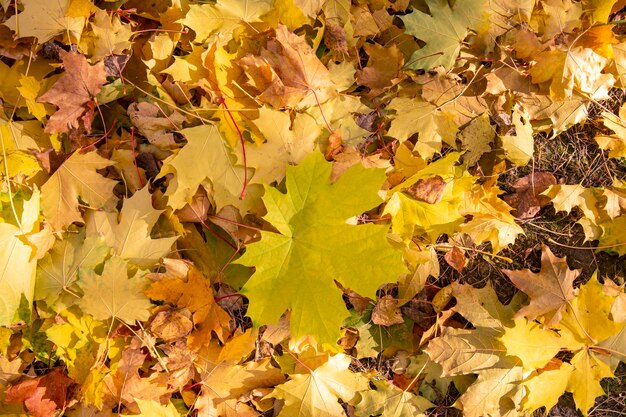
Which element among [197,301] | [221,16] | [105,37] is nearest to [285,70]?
[221,16]

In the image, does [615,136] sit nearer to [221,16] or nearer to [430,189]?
[430,189]

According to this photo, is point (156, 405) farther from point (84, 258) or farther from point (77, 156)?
point (77, 156)

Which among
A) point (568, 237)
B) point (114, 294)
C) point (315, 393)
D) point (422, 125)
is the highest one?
point (422, 125)

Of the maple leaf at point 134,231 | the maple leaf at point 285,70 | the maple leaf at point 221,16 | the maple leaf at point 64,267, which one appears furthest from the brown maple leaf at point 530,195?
the maple leaf at point 64,267

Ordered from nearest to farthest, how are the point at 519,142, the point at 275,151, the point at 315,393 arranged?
the point at 275,151, the point at 315,393, the point at 519,142

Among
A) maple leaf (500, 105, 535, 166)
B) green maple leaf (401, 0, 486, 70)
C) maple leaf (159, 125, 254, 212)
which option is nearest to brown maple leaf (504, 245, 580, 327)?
maple leaf (500, 105, 535, 166)

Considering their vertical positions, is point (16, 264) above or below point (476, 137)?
below

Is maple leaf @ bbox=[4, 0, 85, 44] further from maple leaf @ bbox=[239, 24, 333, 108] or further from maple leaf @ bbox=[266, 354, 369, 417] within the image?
maple leaf @ bbox=[266, 354, 369, 417]
